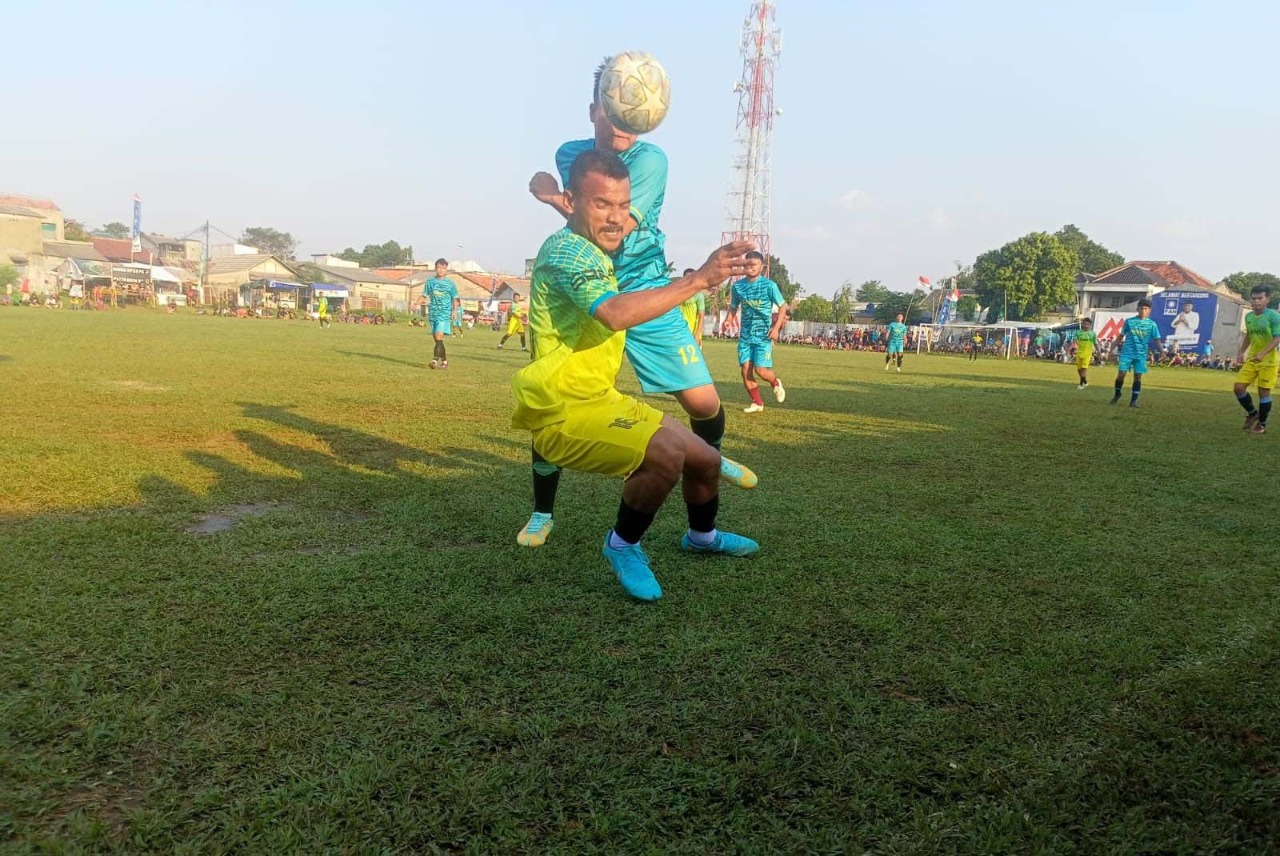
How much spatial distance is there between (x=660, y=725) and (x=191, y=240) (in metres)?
114

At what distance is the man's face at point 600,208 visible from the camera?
3.52 m

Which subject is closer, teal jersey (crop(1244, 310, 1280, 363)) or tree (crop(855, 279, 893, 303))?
teal jersey (crop(1244, 310, 1280, 363))

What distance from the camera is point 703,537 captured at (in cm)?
408

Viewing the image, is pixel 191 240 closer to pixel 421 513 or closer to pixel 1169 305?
pixel 1169 305

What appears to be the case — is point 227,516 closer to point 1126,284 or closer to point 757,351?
point 757,351

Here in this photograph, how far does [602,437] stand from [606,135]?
191cm

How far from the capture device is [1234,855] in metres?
1.92

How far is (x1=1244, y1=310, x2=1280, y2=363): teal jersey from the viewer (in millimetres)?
10375

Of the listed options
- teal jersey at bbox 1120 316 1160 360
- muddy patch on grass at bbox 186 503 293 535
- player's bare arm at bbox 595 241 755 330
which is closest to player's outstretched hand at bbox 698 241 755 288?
player's bare arm at bbox 595 241 755 330

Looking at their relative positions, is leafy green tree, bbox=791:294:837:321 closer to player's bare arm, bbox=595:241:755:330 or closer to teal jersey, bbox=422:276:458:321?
teal jersey, bbox=422:276:458:321

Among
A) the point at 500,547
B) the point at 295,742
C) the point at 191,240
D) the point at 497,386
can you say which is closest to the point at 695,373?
the point at 500,547

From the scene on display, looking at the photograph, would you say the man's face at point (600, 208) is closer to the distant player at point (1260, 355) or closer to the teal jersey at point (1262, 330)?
the distant player at point (1260, 355)

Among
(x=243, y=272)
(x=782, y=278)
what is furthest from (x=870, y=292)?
(x=243, y=272)

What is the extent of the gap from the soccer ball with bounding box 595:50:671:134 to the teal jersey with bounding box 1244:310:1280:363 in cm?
1000
